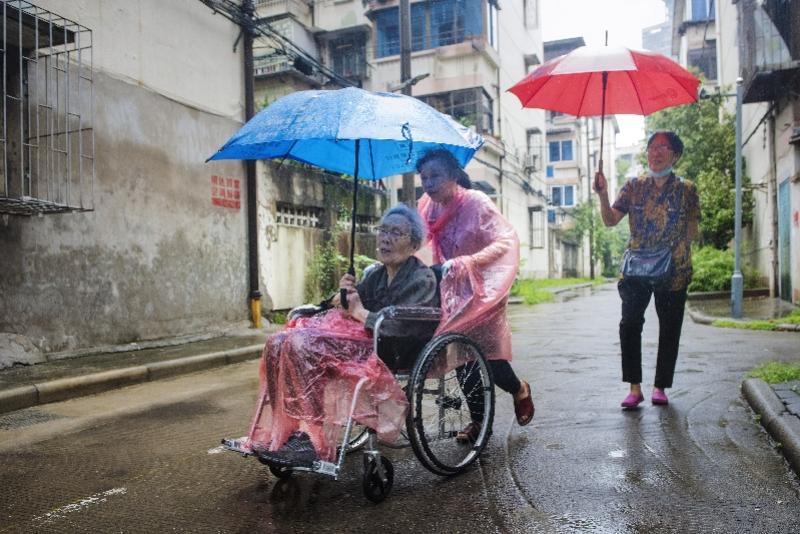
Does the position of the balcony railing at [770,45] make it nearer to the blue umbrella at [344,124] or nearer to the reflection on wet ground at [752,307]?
the reflection on wet ground at [752,307]

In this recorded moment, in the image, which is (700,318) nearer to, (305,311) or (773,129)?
(773,129)

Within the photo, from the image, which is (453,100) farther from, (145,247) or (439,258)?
(439,258)

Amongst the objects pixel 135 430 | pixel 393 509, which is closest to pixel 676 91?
pixel 393 509

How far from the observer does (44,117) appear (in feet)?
24.3

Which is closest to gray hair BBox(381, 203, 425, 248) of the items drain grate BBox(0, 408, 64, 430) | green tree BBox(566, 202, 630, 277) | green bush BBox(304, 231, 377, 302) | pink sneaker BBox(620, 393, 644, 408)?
pink sneaker BBox(620, 393, 644, 408)

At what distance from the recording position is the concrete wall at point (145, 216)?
747 cm

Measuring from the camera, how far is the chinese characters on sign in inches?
411

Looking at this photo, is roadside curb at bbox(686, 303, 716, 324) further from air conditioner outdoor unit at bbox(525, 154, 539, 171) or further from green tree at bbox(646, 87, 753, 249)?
air conditioner outdoor unit at bbox(525, 154, 539, 171)

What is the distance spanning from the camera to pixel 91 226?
8.02 meters

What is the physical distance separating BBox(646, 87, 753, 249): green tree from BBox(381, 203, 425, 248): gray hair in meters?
18.1

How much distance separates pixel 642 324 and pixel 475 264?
175cm

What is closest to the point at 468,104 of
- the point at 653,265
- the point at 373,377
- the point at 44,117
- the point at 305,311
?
the point at 44,117

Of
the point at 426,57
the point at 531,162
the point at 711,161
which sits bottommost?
the point at 711,161

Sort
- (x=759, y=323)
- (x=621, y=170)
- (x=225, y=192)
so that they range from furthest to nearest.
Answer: (x=621, y=170), (x=225, y=192), (x=759, y=323)
